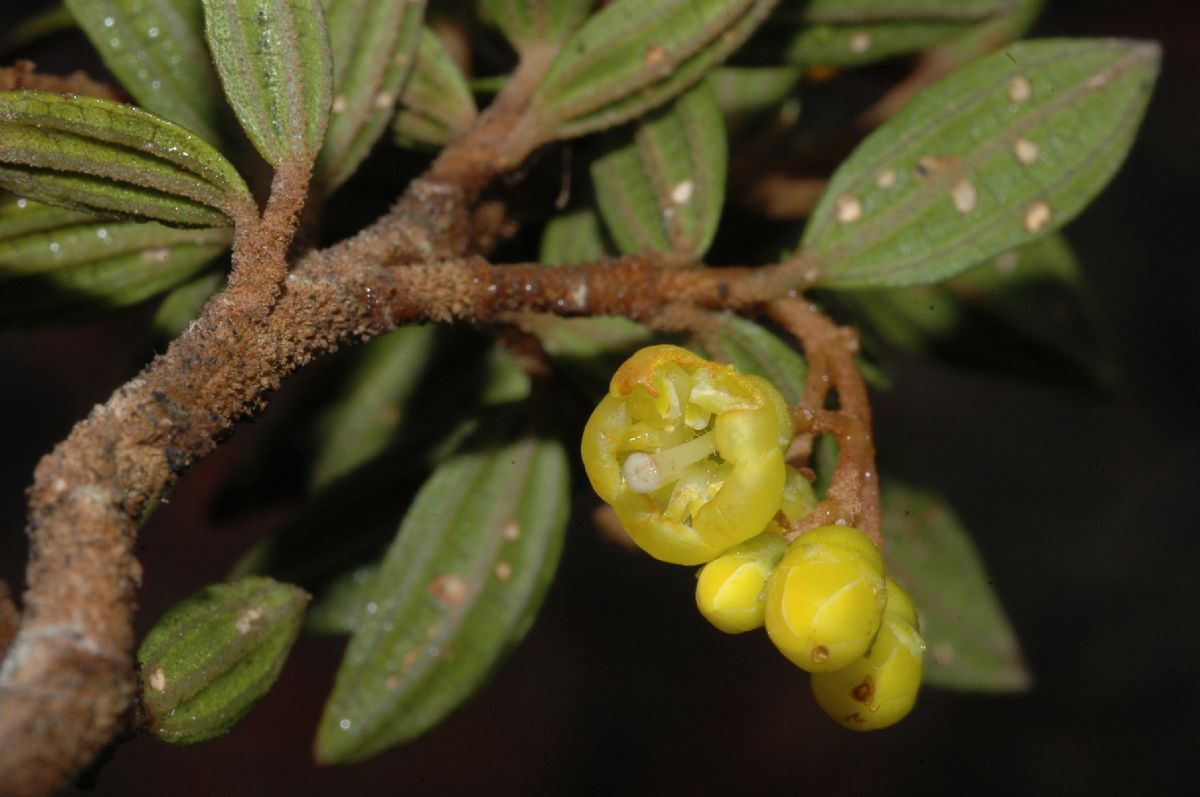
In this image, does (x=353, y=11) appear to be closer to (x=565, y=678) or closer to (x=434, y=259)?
(x=434, y=259)

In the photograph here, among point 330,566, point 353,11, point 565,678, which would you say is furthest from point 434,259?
point 565,678

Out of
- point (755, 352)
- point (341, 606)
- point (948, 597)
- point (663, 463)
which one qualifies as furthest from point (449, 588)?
point (948, 597)

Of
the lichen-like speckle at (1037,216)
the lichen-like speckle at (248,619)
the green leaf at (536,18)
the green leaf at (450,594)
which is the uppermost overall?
the green leaf at (536,18)

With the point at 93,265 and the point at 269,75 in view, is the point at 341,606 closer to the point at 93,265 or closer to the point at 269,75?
the point at 93,265

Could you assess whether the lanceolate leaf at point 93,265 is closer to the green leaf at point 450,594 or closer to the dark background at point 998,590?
the green leaf at point 450,594

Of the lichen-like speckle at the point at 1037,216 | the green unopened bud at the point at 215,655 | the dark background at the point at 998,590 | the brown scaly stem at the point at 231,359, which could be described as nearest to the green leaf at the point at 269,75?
the brown scaly stem at the point at 231,359

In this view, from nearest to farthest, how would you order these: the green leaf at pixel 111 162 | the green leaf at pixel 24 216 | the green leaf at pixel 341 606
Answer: the green leaf at pixel 111 162 < the green leaf at pixel 24 216 < the green leaf at pixel 341 606
